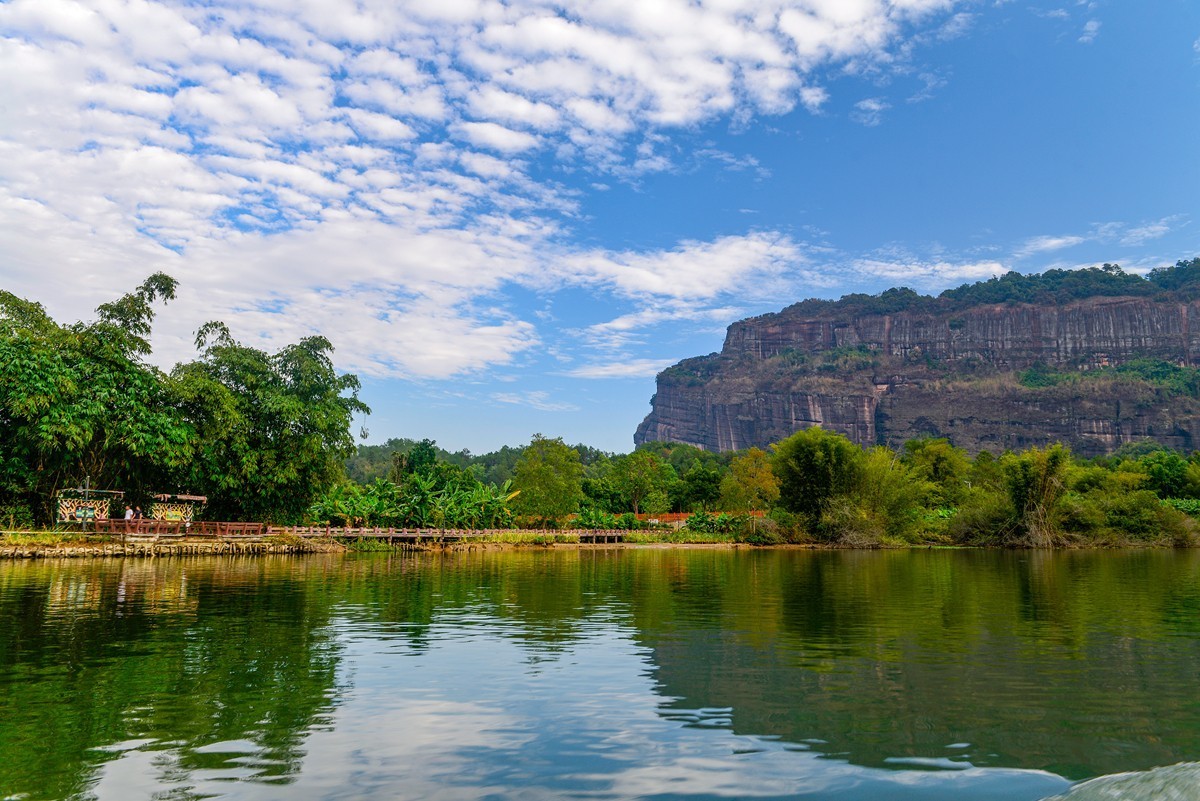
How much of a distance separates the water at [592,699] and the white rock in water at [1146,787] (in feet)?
0.10

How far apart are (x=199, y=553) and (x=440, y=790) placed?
129 ft

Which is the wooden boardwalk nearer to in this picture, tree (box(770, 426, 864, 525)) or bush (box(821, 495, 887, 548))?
tree (box(770, 426, 864, 525))

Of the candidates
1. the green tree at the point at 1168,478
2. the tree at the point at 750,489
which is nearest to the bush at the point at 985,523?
the tree at the point at 750,489

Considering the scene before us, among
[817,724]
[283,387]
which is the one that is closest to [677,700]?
[817,724]

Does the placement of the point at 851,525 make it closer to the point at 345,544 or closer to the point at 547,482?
the point at 547,482

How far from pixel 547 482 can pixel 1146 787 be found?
2377 inches

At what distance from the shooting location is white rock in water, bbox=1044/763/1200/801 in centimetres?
465

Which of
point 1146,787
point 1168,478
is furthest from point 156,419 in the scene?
point 1168,478

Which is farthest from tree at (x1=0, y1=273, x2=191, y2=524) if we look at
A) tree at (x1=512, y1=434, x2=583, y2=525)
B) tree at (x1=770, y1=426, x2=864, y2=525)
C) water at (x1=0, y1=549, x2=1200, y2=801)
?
tree at (x1=770, y1=426, x2=864, y2=525)

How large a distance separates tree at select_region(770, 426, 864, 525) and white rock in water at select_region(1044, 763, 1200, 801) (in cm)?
5511

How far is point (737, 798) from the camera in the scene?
19.0 feet

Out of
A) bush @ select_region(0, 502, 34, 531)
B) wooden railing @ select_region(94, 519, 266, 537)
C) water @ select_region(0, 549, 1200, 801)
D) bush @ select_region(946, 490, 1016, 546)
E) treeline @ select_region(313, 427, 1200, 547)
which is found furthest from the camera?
bush @ select_region(946, 490, 1016, 546)

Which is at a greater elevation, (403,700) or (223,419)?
(223,419)

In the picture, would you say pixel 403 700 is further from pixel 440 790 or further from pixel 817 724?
pixel 817 724
